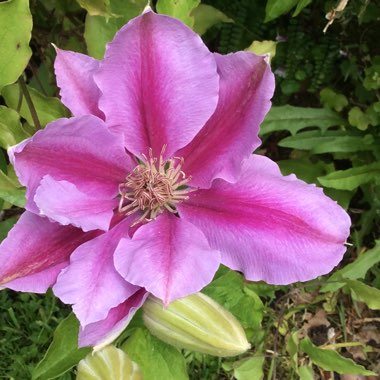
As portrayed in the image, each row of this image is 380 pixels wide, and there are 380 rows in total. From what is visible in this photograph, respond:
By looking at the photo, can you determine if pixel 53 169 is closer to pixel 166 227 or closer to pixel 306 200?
pixel 166 227

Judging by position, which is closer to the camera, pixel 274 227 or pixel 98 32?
pixel 274 227

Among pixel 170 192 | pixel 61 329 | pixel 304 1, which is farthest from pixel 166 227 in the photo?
pixel 304 1

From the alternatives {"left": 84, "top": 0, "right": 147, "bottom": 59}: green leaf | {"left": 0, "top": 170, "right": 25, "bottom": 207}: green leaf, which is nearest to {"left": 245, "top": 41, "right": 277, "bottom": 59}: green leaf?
{"left": 84, "top": 0, "right": 147, "bottom": 59}: green leaf

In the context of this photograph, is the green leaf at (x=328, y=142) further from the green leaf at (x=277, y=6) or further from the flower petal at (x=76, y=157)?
the flower petal at (x=76, y=157)

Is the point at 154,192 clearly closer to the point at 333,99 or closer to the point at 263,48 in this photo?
the point at 263,48

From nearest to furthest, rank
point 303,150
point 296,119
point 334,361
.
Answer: point 334,361 < point 296,119 < point 303,150

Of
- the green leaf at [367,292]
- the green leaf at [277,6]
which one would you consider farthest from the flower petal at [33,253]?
the green leaf at [277,6]

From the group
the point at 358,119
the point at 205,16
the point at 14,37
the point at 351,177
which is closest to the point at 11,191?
the point at 14,37
